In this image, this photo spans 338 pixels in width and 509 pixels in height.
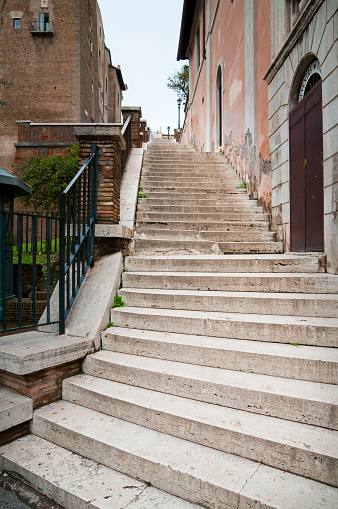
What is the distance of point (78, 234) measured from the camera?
3824mm

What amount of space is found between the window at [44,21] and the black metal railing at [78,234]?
20.3 meters

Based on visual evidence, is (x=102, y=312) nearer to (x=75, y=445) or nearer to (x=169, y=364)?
(x=169, y=364)

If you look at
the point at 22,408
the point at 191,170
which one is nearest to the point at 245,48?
the point at 191,170

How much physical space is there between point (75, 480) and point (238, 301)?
205 cm

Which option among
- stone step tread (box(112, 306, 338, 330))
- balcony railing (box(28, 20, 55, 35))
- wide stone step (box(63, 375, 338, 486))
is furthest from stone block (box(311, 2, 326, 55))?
balcony railing (box(28, 20, 55, 35))

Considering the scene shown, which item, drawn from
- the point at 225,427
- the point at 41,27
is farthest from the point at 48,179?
the point at 41,27

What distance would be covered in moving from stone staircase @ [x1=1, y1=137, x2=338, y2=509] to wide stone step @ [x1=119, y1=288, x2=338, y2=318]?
12 mm

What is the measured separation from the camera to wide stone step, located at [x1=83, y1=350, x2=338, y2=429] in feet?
7.13

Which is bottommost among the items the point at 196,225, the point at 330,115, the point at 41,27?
the point at 196,225

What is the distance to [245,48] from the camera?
7.78 meters

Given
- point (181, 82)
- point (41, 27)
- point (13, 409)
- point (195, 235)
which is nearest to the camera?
point (13, 409)

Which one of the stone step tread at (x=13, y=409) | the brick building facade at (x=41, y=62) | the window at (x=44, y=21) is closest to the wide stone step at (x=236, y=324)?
the stone step tread at (x=13, y=409)

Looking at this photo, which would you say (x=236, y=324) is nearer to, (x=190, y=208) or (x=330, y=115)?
(x=330, y=115)

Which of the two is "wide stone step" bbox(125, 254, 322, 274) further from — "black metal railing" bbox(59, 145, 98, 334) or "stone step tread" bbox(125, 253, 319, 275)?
"black metal railing" bbox(59, 145, 98, 334)
